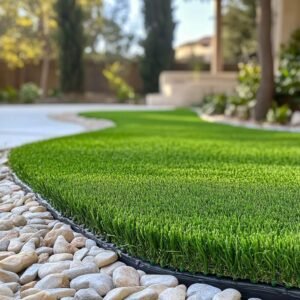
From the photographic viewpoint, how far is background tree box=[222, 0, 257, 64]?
842 inches

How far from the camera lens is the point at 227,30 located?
74.1 feet

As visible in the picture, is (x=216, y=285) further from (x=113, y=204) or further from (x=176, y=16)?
(x=176, y=16)

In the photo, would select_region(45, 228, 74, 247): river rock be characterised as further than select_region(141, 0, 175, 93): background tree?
No

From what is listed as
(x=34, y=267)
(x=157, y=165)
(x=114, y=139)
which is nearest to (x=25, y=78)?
(x=114, y=139)

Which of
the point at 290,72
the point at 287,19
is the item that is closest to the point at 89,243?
the point at 290,72

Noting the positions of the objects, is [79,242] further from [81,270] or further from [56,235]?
[81,270]

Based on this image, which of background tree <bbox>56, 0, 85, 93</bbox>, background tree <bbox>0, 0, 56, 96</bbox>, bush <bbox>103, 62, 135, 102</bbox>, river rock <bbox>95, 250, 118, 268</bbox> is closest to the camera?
river rock <bbox>95, 250, 118, 268</bbox>

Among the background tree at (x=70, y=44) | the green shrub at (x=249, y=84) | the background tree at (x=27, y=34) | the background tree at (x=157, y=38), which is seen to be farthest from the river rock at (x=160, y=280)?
the background tree at (x=157, y=38)

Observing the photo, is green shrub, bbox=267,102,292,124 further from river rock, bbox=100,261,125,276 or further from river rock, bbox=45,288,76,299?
river rock, bbox=45,288,76,299

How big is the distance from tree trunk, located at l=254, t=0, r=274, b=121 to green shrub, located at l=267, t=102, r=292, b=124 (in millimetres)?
176

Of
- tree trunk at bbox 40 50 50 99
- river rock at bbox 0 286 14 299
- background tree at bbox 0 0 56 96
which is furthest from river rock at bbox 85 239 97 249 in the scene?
tree trunk at bbox 40 50 50 99

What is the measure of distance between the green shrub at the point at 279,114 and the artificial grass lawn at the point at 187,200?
370cm

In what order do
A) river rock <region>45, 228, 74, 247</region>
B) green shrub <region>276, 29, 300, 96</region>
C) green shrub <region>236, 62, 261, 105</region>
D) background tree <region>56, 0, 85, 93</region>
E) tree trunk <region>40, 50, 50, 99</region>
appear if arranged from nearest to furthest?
river rock <region>45, 228, 74, 247</region> < green shrub <region>276, 29, 300, 96</region> < green shrub <region>236, 62, 261, 105</region> < background tree <region>56, 0, 85, 93</region> < tree trunk <region>40, 50, 50, 99</region>

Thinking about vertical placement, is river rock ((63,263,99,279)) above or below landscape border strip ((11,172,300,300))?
below
